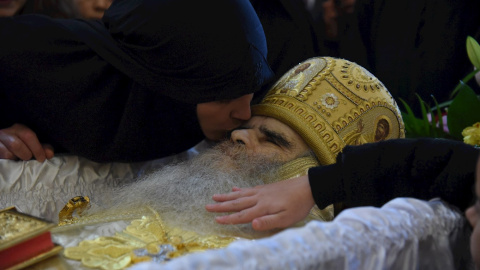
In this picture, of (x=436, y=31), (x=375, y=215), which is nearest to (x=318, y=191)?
(x=375, y=215)

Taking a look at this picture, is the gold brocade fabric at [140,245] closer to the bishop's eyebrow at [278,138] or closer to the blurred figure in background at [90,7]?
the bishop's eyebrow at [278,138]

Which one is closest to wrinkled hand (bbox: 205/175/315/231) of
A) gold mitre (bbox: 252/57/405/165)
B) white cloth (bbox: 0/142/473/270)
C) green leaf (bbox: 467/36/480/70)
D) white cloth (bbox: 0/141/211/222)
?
white cloth (bbox: 0/142/473/270)

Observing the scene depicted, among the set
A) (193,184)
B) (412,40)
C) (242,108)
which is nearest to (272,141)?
(242,108)

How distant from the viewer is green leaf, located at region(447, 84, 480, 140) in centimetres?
167

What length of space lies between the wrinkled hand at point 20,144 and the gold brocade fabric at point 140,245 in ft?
1.75

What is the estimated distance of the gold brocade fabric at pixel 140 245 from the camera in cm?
108

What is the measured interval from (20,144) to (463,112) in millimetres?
1416

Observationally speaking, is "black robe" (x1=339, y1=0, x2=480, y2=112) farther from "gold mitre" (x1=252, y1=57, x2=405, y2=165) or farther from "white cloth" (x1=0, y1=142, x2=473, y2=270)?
"white cloth" (x1=0, y1=142, x2=473, y2=270)

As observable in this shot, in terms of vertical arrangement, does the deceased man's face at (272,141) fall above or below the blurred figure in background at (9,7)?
A: below

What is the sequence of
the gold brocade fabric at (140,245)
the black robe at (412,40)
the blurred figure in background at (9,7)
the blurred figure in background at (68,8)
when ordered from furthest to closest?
the black robe at (412,40) → the blurred figure in background at (68,8) → the blurred figure in background at (9,7) → the gold brocade fabric at (140,245)

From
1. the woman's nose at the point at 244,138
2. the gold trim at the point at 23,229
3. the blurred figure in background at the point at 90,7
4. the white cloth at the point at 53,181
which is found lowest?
the white cloth at the point at 53,181

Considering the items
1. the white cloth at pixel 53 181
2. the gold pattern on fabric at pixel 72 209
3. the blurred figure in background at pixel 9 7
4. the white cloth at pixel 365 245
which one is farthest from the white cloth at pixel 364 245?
the blurred figure in background at pixel 9 7

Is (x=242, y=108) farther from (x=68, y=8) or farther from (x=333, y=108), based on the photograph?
(x=68, y=8)

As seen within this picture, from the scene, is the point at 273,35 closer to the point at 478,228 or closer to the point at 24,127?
the point at 24,127
